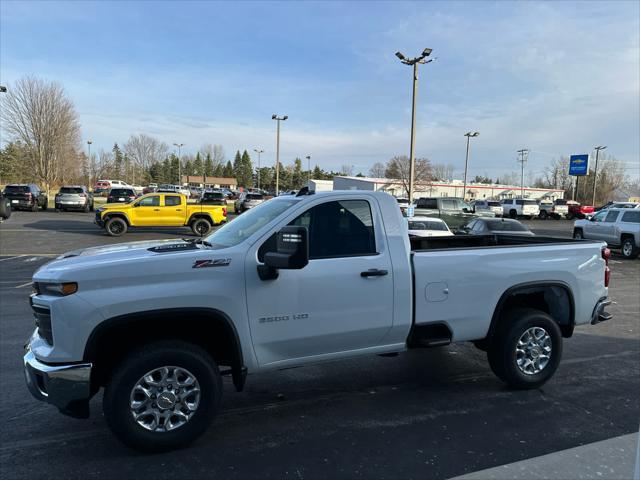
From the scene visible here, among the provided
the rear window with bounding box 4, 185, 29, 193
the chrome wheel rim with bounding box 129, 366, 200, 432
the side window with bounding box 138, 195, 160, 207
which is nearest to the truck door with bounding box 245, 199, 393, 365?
the chrome wheel rim with bounding box 129, 366, 200, 432

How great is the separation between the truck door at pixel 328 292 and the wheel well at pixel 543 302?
1.34 m

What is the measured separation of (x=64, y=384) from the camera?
10.3ft

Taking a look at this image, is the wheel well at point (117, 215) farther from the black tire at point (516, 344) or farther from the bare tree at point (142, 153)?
the bare tree at point (142, 153)

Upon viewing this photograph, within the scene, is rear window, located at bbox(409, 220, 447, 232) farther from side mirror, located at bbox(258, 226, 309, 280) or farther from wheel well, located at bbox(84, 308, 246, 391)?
side mirror, located at bbox(258, 226, 309, 280)

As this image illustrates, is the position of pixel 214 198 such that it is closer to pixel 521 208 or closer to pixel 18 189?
pixel 18 189

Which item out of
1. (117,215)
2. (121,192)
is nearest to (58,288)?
(117,215)

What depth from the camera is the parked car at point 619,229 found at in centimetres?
1678

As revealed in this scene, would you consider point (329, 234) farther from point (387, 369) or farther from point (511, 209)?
point (511, 209)

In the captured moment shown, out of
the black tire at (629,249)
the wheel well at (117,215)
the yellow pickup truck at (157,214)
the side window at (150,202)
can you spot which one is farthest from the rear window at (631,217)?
the wheel well at (117,215)

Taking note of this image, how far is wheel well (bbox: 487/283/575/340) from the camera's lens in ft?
15.0

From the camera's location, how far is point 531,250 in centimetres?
466

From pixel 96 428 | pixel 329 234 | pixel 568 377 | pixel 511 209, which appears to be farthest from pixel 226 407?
pixel 511 209

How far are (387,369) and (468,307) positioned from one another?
1416 millimetres

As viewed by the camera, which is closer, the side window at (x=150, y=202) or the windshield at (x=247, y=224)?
the windshield at (x=247, y=224)
